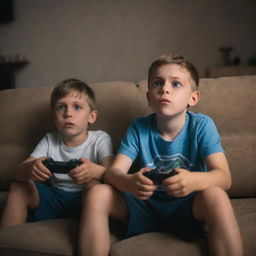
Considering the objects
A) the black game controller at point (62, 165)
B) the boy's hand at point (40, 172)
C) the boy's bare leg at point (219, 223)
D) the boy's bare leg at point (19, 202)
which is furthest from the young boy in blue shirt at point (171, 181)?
the boy's bare leg at point (19, 202)

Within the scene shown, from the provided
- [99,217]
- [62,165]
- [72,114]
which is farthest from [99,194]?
[72,114]

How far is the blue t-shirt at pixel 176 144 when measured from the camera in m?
1.15

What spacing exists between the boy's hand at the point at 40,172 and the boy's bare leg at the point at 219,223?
56 cm

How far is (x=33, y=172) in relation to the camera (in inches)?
47.3

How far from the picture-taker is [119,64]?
4105mm

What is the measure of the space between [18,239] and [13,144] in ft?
1.98

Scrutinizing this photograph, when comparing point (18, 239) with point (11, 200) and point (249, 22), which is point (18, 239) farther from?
point (249, 22)

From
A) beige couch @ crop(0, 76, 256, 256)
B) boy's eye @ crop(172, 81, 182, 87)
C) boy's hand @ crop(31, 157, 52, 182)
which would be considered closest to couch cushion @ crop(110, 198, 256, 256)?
beige couch @ crop(0, 76, 256, 256)

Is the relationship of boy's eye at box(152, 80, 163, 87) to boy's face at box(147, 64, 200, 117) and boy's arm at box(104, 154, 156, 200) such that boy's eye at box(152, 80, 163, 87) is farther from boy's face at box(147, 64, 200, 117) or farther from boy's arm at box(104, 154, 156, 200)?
boy's arm at box(104, 154, 156, 200)

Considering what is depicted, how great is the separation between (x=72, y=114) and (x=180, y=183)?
1.90 feet

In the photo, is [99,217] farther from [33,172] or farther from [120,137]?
[120,137]

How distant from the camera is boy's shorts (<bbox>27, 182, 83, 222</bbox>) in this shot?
4.18 feet

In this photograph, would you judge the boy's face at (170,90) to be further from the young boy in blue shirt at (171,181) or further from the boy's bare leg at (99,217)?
the boy's bare leg at (99,217)

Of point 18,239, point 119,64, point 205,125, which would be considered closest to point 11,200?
point 18,239
